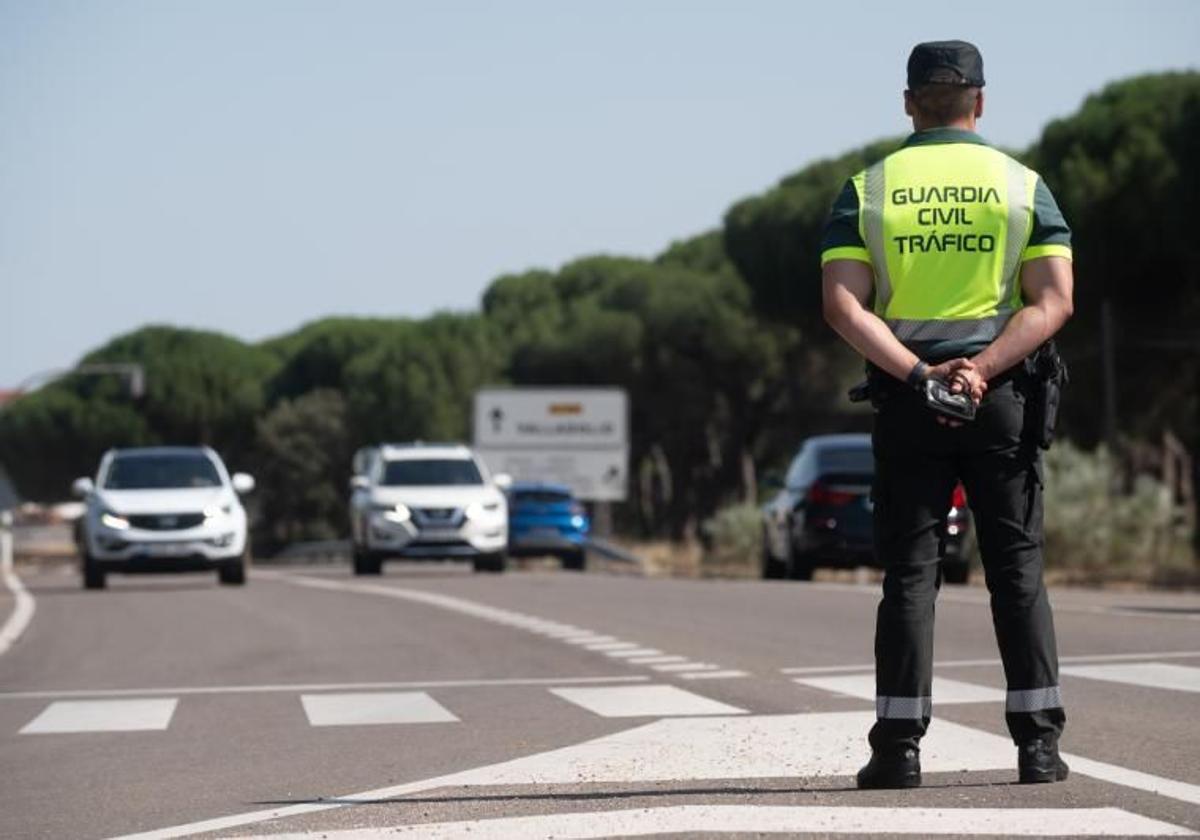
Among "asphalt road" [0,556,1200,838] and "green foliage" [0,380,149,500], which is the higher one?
"asphalt road" [0,556,1200,838]

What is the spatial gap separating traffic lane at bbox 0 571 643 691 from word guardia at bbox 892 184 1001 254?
6974 millimetres

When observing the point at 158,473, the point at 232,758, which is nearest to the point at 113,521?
the point at 158,473

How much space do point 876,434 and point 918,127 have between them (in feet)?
3.10

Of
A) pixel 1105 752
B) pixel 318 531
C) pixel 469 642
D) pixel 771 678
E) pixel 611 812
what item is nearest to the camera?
pixel 611 812

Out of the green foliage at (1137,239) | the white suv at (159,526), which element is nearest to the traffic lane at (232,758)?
the white suv at (159,526)

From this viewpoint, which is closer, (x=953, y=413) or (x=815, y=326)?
(x=953, y=413)

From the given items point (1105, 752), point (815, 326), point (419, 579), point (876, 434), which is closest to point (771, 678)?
point (1105, 752)

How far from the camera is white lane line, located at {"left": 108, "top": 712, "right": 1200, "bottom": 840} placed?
8.33m

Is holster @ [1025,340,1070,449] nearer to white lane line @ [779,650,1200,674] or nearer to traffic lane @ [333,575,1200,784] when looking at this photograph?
traffic lane @ [333,575,1200,784]

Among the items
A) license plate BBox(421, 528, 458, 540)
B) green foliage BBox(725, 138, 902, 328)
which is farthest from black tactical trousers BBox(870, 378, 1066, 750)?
green foliage BBox(725, 138, 902, 328)

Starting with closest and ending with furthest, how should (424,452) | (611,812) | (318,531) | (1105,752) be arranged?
(611,812) < (1105,752) < (424,452) < (318,531)

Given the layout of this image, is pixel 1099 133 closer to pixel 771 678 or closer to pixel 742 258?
pixel 742 258

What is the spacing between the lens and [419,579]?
33656 millimetres

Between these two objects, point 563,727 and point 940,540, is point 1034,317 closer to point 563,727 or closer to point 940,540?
point 940,540
